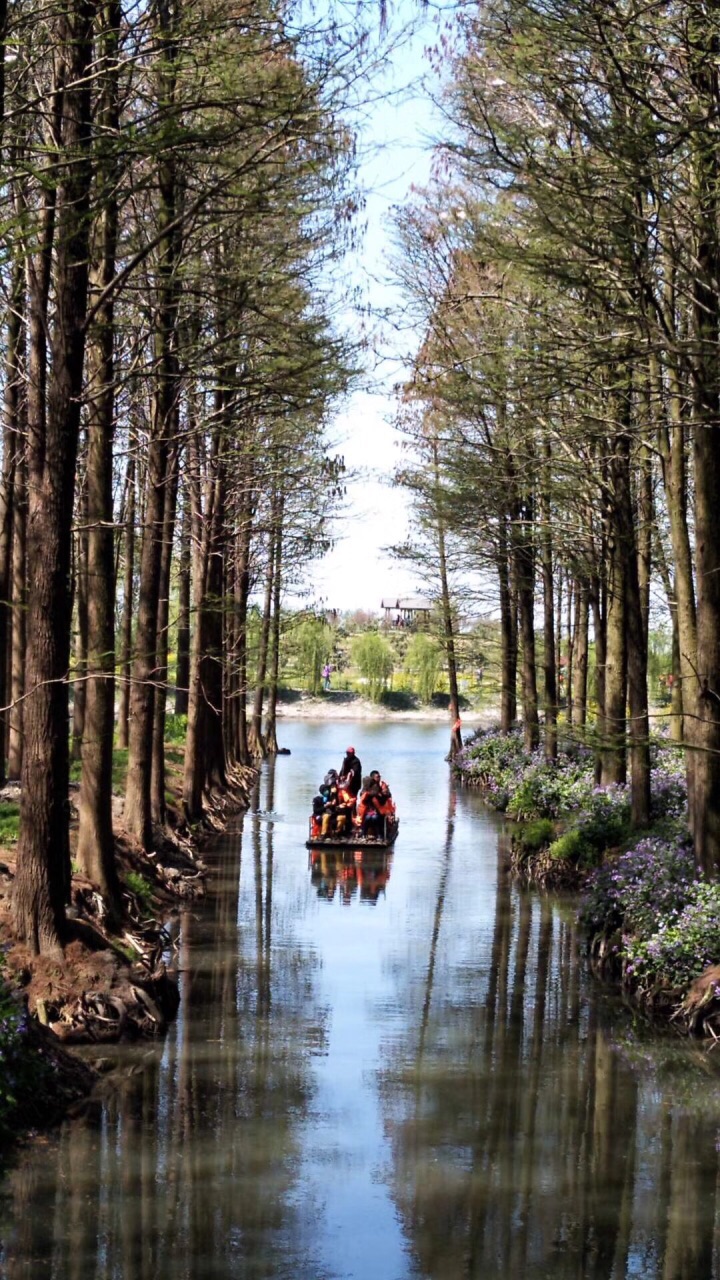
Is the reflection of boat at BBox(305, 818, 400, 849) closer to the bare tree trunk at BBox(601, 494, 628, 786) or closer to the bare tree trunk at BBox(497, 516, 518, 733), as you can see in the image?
the bare tree trunk at BBox(601, 494, 628, 786)

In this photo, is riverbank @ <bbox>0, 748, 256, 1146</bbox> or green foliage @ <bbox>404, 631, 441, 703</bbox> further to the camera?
green foliage @ <bbox>404, 631, 441, 703</bbox>

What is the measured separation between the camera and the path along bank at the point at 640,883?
1322cm

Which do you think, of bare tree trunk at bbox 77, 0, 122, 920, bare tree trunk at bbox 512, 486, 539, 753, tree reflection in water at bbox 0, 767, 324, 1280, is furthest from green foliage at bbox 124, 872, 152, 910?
bare tree trunk at bbox 512, 486, 539, 753

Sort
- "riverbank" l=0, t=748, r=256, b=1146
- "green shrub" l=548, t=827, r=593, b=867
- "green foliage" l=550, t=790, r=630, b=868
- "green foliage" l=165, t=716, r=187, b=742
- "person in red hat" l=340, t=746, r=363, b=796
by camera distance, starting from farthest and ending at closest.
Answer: "green foliage" l=165, t=716, r=187, b=742
"person in red hat" l=340, t=746, r=363, b=796
"green shrub" l=548, t=827, r=593, b=867
"green foliage" l=550, t=790, r=630, b=868
"riverbank" l=0, t=748, r=256, b=1146

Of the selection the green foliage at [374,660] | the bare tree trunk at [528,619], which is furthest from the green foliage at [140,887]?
the green foliage at [374,660]

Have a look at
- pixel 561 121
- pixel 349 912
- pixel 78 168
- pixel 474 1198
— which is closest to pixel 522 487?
pixel 349 912

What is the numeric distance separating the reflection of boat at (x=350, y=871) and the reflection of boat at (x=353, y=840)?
3cm

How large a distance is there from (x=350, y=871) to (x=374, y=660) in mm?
78288

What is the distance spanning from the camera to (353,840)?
26.3 m

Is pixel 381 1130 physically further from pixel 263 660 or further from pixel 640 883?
pixel 263 660

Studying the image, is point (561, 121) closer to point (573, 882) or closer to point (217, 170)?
point (217, 170)

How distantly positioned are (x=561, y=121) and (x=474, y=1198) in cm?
972

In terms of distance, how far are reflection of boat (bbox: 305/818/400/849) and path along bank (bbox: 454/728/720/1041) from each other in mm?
2234

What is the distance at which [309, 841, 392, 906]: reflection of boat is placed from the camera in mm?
21172
